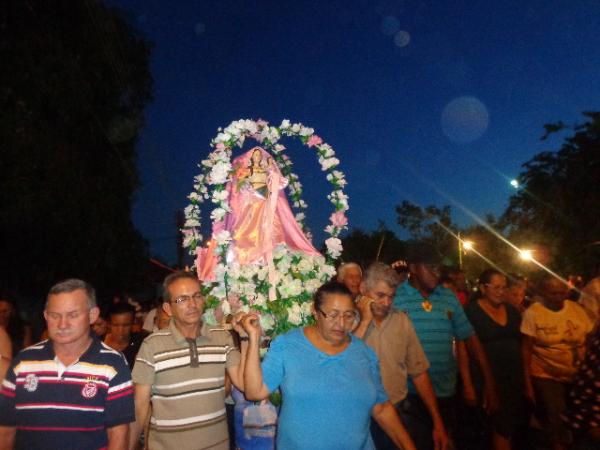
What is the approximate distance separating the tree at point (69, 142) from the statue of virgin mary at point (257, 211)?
8.92m

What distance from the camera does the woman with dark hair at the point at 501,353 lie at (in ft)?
19.7

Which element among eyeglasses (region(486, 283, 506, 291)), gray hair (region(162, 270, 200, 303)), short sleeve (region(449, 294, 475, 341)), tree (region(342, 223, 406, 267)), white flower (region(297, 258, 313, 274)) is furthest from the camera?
tree (region(342, 223, 406, 267))

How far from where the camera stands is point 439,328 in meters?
5.39

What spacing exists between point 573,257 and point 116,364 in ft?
61.4

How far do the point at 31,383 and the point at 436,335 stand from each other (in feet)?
11.9

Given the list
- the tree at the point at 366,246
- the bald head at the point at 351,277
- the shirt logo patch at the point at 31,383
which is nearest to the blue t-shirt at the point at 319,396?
the shirt logo patch at the point at 31,383

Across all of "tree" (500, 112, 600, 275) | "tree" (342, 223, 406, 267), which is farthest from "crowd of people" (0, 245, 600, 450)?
"tree" (342, 223, 406, 267)

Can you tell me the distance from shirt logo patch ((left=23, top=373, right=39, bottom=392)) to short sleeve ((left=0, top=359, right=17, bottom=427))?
0.09 meters

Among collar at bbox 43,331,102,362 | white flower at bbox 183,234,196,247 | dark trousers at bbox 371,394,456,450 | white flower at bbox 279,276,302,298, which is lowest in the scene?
dark trousers at bbox 371,394,456,450

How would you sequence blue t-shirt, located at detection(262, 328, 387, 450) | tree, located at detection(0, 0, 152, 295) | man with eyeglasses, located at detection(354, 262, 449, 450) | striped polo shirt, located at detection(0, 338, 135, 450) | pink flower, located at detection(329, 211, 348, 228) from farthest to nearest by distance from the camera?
tree, located at detection(0, 0, 152, 295), pink flower, located at detection(329, 211, 348, 228), man with eyeglasses, located at detection(354, 262, 449, 450), blue t-shirt, located at detection(262, 328, 387, 450), striped polo shirt, located at detection(0, 338, 135, 450)

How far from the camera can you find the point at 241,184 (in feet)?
19.5

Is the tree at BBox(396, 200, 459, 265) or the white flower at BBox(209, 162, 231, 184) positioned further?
the tree at BBox(396, 200, 459, 265)

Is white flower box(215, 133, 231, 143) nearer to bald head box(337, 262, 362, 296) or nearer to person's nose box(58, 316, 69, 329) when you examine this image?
bald head box(337, 262, 362, 296)

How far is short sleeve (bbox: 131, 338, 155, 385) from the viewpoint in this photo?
3869mm
